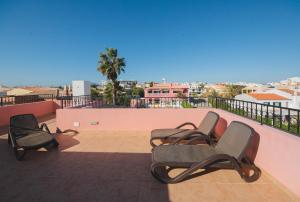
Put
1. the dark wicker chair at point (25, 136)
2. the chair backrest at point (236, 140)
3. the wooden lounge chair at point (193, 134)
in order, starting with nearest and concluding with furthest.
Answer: the chair backrest at point (236, 140) < the dark wicker chair at point (25, 136) < the wooden lounge chair at point (193, 134)

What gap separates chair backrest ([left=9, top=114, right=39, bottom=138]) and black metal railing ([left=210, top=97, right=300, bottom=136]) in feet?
18.8

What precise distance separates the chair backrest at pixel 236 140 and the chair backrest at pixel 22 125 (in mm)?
4880

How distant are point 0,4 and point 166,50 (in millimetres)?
26031

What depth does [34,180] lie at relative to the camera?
3045 mm

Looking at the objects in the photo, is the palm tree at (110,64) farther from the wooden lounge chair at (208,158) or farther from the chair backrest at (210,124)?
the wooden lounge chair at (208,158)

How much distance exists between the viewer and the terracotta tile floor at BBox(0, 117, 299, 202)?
2.56 meters

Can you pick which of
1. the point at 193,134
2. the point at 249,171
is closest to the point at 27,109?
the point at 193,134

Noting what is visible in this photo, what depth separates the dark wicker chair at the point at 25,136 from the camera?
4.01 meters

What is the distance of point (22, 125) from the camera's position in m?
4.89

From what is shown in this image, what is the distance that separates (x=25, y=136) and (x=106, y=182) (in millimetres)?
3094

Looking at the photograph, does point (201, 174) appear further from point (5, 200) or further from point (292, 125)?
point (5, 200)

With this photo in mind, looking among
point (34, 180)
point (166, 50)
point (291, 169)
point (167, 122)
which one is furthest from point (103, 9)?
point (166, 50)

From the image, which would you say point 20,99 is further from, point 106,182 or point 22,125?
point 106,182

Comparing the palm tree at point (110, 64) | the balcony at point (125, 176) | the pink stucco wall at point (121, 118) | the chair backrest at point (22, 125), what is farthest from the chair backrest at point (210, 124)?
the palm tree at point (110, 64)
